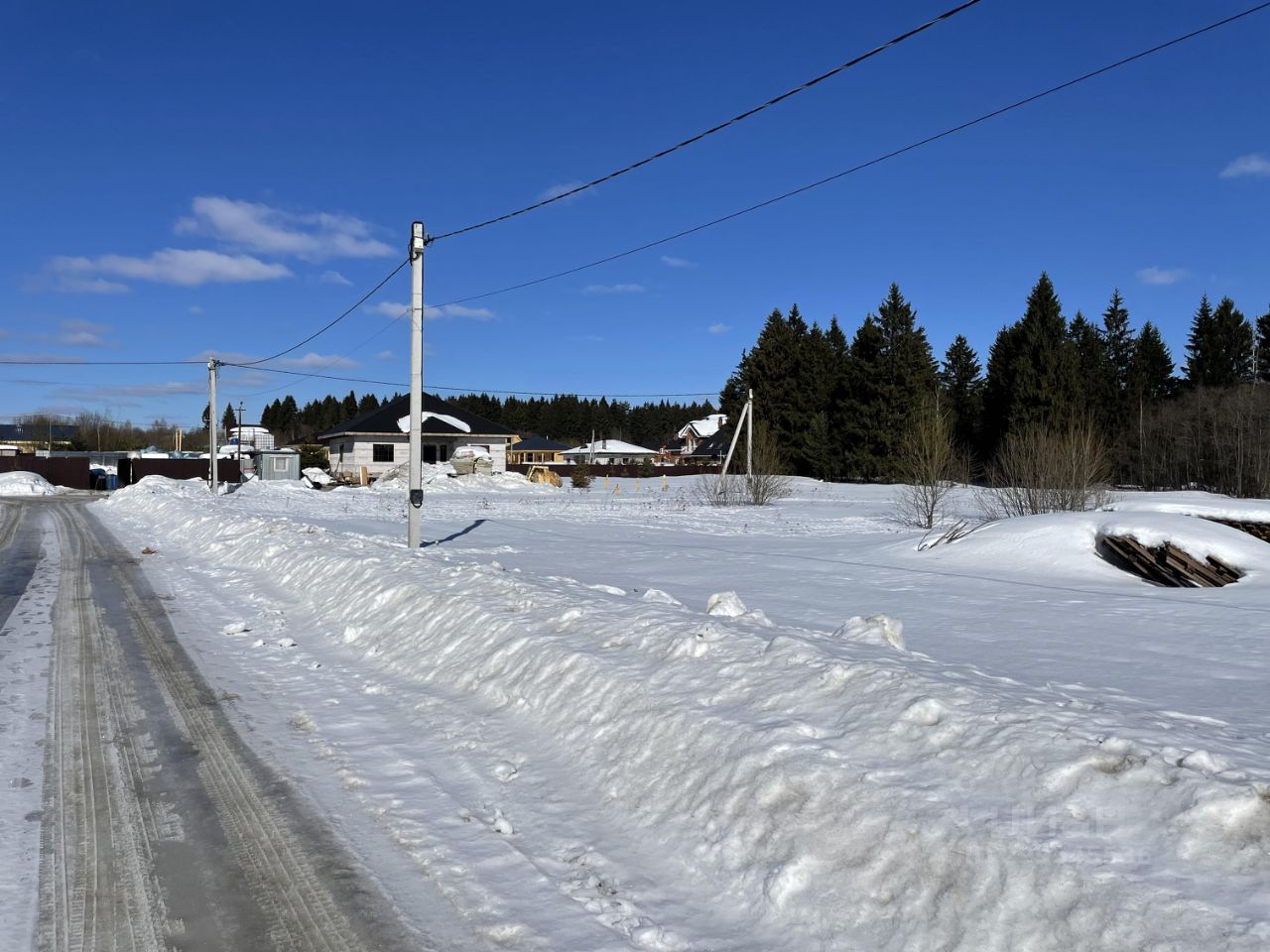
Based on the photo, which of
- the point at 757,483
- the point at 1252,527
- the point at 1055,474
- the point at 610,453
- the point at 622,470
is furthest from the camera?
the point at 610,453

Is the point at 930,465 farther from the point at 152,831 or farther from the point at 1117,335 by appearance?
the point at 1117,335

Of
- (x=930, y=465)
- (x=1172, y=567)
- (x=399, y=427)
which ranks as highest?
(x=399, y=427)

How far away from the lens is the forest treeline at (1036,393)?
45500 mm

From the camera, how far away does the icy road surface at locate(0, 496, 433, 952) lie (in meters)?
3.40

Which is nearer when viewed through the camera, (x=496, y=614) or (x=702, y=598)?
(x=496, y=614)

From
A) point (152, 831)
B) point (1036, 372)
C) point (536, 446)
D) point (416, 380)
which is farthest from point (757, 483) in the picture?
point (536, 446)

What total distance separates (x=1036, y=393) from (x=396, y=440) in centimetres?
Answer: 3902

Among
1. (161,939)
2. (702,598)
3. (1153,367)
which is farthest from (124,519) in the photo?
(1153,367)

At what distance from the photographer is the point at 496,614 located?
25.8 feet

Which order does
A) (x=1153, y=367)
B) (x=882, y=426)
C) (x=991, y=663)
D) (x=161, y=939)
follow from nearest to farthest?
(x=161, y=939) < (x=991, y=663) < (x=882, y=426) < (x=1153, y=367)

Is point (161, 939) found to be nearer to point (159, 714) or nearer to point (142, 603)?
point (159, 714)

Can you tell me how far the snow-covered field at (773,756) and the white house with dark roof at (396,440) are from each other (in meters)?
44.2

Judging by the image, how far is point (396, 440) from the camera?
54219mm

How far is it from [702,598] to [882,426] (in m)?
45.1
